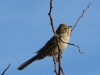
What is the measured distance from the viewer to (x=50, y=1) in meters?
3.06

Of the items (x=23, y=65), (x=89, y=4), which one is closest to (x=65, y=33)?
(x=23, y=65)

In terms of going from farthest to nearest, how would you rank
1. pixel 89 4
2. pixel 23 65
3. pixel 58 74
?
pixel 23 65, pixel 89 4, pixel 58 74

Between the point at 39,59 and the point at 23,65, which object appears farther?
the point at 39,59

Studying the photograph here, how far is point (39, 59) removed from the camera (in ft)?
28.0

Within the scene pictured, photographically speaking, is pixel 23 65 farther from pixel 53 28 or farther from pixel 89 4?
pixel 53 28

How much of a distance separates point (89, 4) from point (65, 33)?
471 centimetres

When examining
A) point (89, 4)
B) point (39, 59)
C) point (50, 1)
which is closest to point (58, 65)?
point (50, 1)

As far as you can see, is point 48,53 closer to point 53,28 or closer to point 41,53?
point 41,53

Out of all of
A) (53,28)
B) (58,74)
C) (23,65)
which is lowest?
(58,74)

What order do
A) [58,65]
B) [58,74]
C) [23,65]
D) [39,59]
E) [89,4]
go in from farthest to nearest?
[39,59] → [23,65] → [89,4] → [58,65] → [58,74]

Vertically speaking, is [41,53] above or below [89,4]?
above

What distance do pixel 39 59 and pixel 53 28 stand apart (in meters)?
5.54

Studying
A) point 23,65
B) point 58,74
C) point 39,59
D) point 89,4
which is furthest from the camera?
point 39,59

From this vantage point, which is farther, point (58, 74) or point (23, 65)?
point (23, 65)
